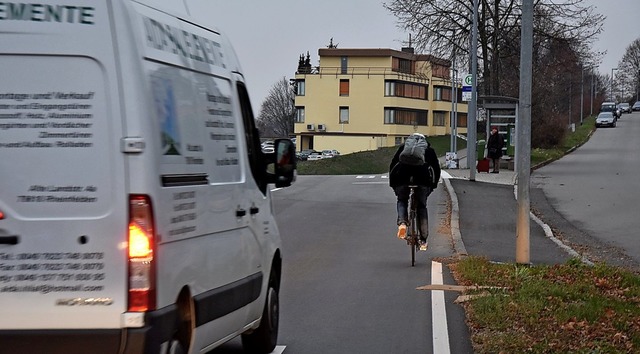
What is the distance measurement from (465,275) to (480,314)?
2.77 meters

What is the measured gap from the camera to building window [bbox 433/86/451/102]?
4122 inches

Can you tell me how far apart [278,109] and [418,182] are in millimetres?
119636

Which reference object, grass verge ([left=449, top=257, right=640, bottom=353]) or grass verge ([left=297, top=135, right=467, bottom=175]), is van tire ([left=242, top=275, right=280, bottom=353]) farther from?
grass verge ([left=297, top=135, right=467, bottom=175])

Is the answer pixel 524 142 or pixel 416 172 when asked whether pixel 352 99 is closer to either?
pixel 416 172

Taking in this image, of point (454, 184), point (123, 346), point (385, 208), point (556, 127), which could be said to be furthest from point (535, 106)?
point (123, 346)

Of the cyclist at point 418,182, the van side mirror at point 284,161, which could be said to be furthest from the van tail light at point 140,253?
the cyclist at point 418,182

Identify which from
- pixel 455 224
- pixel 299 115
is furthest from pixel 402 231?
pixel 299 115

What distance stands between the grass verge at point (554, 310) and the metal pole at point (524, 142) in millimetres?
537

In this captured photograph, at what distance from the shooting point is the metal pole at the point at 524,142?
1238cm

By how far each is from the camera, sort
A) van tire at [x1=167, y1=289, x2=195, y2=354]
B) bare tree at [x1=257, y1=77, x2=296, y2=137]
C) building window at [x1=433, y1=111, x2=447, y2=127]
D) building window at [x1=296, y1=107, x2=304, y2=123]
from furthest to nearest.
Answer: bare tree at [x1=257, y1=77, x2=296, y2=137], building window at [x1=433, y1=111, x2=447, y2=127], building window at [x1=296, y1=107, x2=304, y2=123], van tire at [x1=167, y1=289, x2=195, y2=354]

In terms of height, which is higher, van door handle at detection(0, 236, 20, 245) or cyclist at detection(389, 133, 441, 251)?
van door handle at detection(0, 236, 20, 245)

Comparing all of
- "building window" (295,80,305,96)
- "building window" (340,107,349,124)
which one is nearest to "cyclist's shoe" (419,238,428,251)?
"building window" (340,107,349,124)

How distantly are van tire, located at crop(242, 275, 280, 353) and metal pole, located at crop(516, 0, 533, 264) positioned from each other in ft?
17.7

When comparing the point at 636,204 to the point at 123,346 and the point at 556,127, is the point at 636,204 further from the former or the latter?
the point at 556,127
